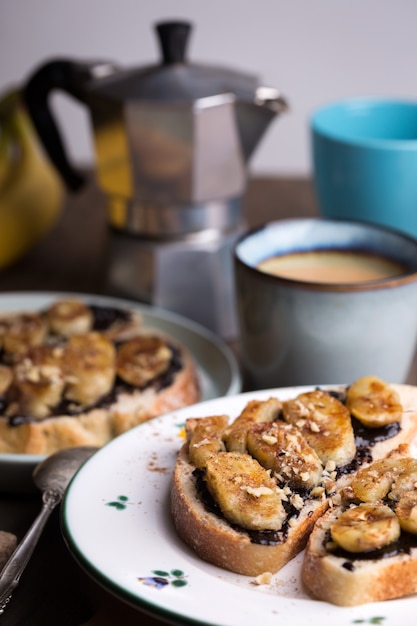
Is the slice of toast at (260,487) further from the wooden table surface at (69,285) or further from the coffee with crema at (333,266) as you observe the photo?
the coffee with crema at (333,266)

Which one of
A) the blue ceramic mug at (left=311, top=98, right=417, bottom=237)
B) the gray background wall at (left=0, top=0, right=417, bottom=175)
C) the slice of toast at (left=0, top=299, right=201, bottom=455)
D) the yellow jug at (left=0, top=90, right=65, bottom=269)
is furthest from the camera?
the gray background wall at (left=0, top=0, right=417, bottom=175)

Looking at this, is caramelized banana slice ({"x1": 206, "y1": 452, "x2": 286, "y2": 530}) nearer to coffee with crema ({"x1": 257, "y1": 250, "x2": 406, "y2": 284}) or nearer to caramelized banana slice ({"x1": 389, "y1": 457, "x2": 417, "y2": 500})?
caramelized banana slice ({"x1": 389, "y1": 457, "x2": 417, "y2": 500})

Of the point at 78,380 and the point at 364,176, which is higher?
the point at 364,176

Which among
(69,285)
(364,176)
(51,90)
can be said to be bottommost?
(69,285)

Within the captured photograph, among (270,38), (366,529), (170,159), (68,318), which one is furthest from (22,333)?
(270,38)

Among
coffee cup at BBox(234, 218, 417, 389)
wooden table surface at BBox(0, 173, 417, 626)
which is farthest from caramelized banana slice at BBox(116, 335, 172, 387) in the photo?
wooden table surface at BBox(0, 173, 417, 626)

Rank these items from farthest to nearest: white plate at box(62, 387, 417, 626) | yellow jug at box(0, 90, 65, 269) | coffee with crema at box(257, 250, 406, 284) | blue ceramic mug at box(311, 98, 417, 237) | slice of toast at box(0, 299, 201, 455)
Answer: yellow jug at box(0, 90, 65, 269)
blue ceramic mug at box(311, 98, 417, 237)
coffee with crema at box(257, 250, 406, 284)
slice of toast at box(0, 299, 201, 455)
white plate at box(62, 387, 417, 626)

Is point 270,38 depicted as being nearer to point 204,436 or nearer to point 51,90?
point 51,90
